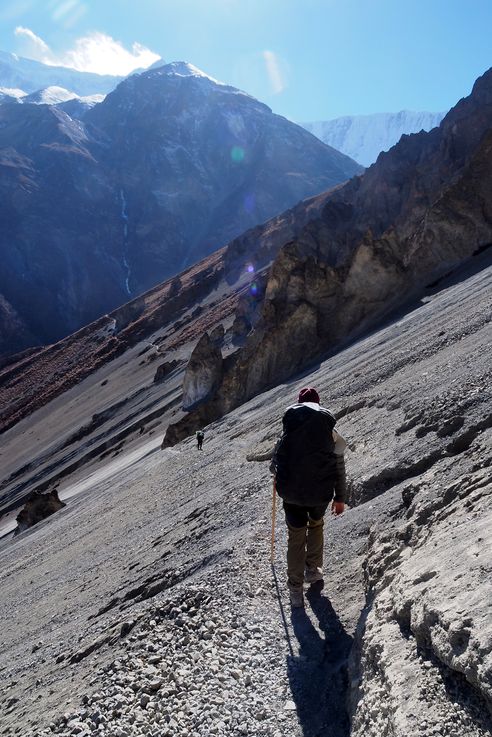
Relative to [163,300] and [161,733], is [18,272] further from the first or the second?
[161,733]

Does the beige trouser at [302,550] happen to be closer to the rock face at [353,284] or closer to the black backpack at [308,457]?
the black backpack at [308,457]

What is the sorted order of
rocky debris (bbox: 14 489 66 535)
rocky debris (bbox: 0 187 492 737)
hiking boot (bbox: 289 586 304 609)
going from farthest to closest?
rocky debris (bbox: 14 489 66 535), hiking boot (bbox: 289 586 304 609), rocky debris (bbox: 0 187 492 737)

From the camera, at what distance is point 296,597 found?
6234 mm

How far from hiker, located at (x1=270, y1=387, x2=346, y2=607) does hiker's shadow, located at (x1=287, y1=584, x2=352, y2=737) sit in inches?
11.2

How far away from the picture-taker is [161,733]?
4926 mm

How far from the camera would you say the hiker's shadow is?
4.59m

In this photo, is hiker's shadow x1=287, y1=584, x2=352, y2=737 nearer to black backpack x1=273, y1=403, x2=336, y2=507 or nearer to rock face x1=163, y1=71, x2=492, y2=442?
black backpack x1=273, y1=403, x2=336, y2=507

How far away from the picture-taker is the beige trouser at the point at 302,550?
6285mm

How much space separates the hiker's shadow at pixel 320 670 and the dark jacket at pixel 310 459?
112cm

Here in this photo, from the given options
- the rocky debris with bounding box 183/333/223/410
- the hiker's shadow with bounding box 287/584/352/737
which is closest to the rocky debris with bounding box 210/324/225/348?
the rocky debris with bounding box 183/333/223/410

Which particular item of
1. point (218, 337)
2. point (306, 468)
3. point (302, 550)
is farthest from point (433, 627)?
point (218, 337)

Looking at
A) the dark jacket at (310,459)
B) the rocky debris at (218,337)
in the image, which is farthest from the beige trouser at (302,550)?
the rocky debris at (218,337)

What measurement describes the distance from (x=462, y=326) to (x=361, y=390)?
3.07 meters

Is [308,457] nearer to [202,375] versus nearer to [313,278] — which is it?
[313,278]
